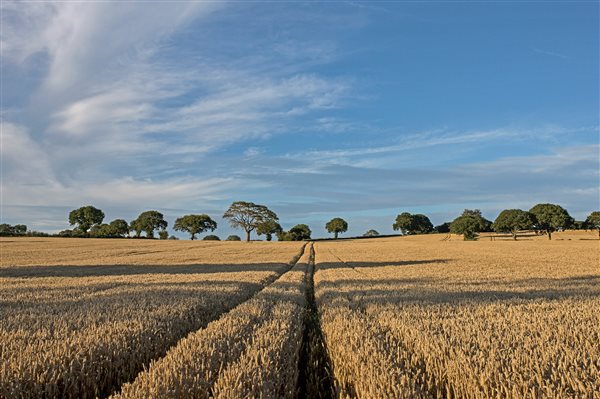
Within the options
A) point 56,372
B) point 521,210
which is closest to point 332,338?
point 56,372

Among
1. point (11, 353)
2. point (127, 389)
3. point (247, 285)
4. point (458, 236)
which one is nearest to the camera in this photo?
point (127, 389)

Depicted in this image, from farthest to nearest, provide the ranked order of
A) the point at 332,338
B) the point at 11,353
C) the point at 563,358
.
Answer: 1. the point at 332,338
2. the point at 11,353
3. the point at 563,358

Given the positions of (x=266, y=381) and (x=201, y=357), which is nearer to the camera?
(x=266, y=381)

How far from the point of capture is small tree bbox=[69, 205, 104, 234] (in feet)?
441

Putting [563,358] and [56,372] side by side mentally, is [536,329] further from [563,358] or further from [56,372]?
[56,372]

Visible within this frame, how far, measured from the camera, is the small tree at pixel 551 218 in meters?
110

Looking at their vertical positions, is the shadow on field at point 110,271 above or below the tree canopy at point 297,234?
below

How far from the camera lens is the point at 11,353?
567cm

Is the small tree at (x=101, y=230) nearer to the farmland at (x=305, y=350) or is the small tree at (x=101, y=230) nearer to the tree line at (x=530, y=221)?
A: the tree line at (x=530, y=221)

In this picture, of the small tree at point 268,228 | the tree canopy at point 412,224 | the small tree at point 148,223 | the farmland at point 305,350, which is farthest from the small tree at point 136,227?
the farmland at point 305,350

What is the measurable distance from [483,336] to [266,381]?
3.43m

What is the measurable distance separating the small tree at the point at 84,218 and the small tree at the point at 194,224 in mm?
27093

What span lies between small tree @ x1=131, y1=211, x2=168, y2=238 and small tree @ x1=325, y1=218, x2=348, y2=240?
216 ft

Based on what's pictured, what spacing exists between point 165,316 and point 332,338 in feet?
12.6
